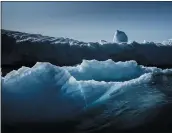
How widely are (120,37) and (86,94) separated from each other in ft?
1.75

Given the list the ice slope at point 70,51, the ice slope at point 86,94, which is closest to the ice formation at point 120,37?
the ice slope at point 70,51

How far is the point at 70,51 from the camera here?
2418 millimetres

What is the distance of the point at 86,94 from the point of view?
2383 millimetres

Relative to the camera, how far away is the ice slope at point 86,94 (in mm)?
2334

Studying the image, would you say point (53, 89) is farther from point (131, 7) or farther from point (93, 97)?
point (131, 7)

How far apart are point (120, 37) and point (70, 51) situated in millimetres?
419

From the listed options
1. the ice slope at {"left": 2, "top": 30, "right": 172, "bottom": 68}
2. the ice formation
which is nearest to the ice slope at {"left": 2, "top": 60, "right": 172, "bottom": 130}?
the ice slope at {"left": 2, "top": 30, "right": 172, "bottom": 68}

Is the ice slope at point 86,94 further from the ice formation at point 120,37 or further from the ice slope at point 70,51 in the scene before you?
the ice formation at point 120,37

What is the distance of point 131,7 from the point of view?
2.48m

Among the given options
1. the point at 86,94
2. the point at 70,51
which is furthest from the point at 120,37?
the point at 86,94

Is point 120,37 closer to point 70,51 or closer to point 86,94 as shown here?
point 70,51

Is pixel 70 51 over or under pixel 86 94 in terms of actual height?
over

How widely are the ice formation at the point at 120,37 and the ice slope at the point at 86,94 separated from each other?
175mm

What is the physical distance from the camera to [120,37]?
2.48 m
